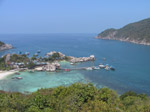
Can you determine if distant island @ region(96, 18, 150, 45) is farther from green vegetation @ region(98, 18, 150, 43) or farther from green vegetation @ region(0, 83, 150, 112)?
green vegetation @ region(0, 83, 150, 112)

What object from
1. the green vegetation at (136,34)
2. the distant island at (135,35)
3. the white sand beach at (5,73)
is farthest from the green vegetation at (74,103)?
the green vegetation at (136,34)

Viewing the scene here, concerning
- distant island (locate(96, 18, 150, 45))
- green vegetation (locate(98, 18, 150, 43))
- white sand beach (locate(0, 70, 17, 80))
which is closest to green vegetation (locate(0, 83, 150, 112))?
white sand beach (locate(0, 70, 17, 80))

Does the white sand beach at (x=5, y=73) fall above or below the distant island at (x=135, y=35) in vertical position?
below

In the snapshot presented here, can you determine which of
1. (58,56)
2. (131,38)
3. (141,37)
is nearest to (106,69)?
(58,56)

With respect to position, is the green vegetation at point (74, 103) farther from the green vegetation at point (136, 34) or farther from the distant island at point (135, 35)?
the green vegetation at point (136, 34)

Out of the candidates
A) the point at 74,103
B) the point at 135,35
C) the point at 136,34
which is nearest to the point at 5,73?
the point at 74,103

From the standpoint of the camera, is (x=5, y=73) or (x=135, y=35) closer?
(x=5, y=73)

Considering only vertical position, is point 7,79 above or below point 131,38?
below

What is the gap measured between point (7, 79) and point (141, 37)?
7101 cm

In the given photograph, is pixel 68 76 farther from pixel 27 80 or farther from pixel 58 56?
pixel 58 56

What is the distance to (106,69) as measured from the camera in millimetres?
34281

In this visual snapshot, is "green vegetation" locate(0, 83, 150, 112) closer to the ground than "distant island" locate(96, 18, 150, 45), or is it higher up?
closer to the ground

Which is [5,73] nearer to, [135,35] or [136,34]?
[135,35]

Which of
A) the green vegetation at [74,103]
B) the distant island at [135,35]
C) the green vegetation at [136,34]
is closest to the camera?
the green vegetation at [74,103]
